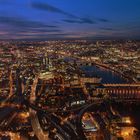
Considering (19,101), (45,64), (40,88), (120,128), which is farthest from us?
(45,64)

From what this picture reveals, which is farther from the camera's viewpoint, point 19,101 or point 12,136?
point 19,101

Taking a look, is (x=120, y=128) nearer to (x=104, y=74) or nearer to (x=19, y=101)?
(x=19, y=101)

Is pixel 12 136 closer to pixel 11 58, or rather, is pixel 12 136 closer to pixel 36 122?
pixel 36 122

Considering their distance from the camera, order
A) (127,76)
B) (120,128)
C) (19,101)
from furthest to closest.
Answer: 1. (127,76)
2. (19,101)
3. (120,128)

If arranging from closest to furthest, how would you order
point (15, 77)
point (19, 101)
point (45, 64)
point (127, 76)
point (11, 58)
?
1. point (19, 101)
2. point (15, 77)
3. point (127, 76)
4. point (45, 64)
5. point (11, 58)

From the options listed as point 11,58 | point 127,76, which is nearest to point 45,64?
point 11,58

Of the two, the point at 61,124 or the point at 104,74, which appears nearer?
the point at 61,124

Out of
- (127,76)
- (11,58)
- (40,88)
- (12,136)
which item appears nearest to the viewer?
(12,136)

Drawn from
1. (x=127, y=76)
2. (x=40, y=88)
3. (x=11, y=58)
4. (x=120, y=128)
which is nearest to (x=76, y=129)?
(x=120, y=128)
